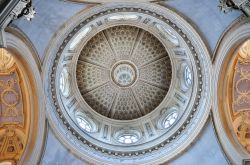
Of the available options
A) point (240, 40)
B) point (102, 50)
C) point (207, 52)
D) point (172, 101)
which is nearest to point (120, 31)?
point (102, 50)

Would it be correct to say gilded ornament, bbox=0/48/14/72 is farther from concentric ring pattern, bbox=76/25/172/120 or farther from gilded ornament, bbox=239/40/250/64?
gilded ornament, bbox=239/40/250/64

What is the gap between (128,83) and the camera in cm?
2002

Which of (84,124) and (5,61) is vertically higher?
(5,61)

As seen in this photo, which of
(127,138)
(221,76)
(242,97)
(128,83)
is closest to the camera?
(221,76)

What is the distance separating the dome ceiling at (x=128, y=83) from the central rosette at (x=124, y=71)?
0.06 m

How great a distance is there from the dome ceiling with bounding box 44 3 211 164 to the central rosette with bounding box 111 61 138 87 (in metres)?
0.06

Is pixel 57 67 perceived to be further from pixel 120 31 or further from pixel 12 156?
pixel 120 31

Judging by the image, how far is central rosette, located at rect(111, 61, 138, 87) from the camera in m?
19.9

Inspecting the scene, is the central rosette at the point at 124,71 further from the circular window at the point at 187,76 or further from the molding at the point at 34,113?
the molding at the point at 34,113

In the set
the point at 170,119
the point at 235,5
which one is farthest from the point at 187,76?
the point at 235,5

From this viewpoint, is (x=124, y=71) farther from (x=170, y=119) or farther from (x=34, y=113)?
(x=34, y=113)

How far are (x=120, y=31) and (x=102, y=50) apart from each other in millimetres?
1564

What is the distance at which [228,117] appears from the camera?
13.9 meters

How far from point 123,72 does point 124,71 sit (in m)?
0.11
